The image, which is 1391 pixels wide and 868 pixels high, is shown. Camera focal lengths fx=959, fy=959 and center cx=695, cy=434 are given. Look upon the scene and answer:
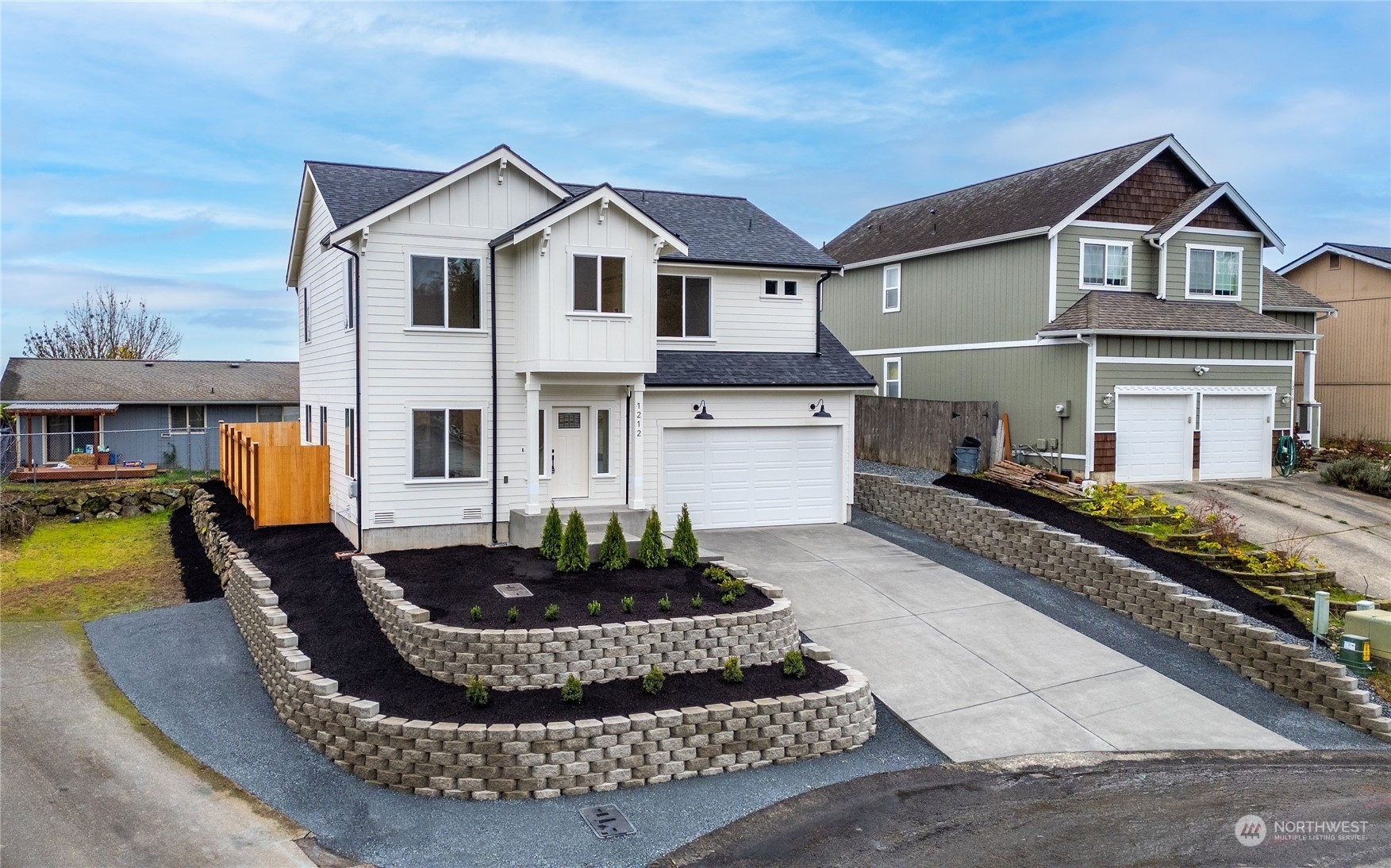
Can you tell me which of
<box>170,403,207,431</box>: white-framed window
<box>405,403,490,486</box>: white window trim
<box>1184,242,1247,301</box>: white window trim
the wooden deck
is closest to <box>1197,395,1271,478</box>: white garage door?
<box>1184,242,1247,301</box>: white window trim

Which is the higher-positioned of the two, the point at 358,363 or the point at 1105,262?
the point at 1105,262

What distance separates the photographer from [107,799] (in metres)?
9.59

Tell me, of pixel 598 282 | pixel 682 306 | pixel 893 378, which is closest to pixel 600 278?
pixel 598 282

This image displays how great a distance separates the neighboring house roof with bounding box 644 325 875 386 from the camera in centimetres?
1900

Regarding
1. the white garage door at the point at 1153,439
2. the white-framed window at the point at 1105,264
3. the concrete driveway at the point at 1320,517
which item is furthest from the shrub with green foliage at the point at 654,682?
the white-framed window at the point at 1105,264

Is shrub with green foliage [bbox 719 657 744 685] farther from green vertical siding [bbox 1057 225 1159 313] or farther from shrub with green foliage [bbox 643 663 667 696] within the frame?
green vertical siding [bbox 1057 225 1159 313]

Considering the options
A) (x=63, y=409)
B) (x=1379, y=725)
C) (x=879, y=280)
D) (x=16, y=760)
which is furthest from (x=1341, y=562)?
(x=63, y=409)

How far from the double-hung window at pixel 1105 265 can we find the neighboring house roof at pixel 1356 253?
12.2 metres

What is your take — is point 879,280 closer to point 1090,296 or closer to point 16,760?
point 1090,296

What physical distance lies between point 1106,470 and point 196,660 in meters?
18.3

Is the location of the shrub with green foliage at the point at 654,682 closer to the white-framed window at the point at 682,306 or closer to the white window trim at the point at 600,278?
the white window trim at the point at 600,278

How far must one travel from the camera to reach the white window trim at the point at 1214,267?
933 inches

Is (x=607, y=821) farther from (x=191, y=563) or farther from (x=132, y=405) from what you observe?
(x=132, y=405)

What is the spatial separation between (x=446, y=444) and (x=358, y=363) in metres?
1.97
